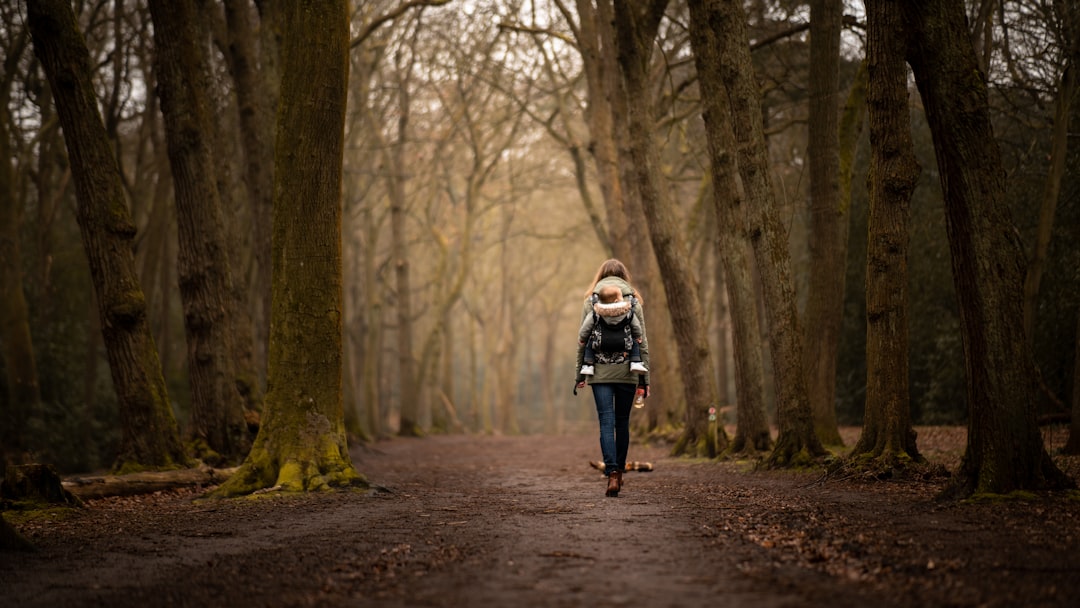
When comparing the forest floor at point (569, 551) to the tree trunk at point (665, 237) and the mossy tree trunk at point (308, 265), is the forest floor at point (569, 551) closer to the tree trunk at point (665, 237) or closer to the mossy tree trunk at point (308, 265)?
the mossy tree trunk at point (308, 265)

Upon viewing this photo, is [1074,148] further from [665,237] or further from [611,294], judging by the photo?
[611,294]

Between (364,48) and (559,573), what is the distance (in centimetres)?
2351

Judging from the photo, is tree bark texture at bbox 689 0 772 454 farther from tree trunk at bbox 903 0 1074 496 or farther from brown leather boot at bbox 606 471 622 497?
tree trunk at bbox 903 0 1074 496

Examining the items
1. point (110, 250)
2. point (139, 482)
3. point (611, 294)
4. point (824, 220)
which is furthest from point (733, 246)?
point (139, 482)

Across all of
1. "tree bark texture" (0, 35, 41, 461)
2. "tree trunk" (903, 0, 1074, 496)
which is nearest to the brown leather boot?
"tree trunk" (903, 0, 1074, 496)

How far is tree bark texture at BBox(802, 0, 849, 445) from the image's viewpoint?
1444cm

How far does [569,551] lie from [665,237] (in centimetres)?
1149

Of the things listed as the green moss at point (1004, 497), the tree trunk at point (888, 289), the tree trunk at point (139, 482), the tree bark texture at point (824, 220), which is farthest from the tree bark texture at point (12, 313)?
the green moss at point (1004, 497)

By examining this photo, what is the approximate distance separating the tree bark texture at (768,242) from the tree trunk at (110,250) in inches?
301

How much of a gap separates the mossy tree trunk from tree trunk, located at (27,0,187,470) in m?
2.54

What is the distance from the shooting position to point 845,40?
22641 mm

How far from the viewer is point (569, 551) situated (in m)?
5.99

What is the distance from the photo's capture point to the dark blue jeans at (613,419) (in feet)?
32.3

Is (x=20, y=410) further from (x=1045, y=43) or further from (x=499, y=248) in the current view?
(x=499, y=248)
